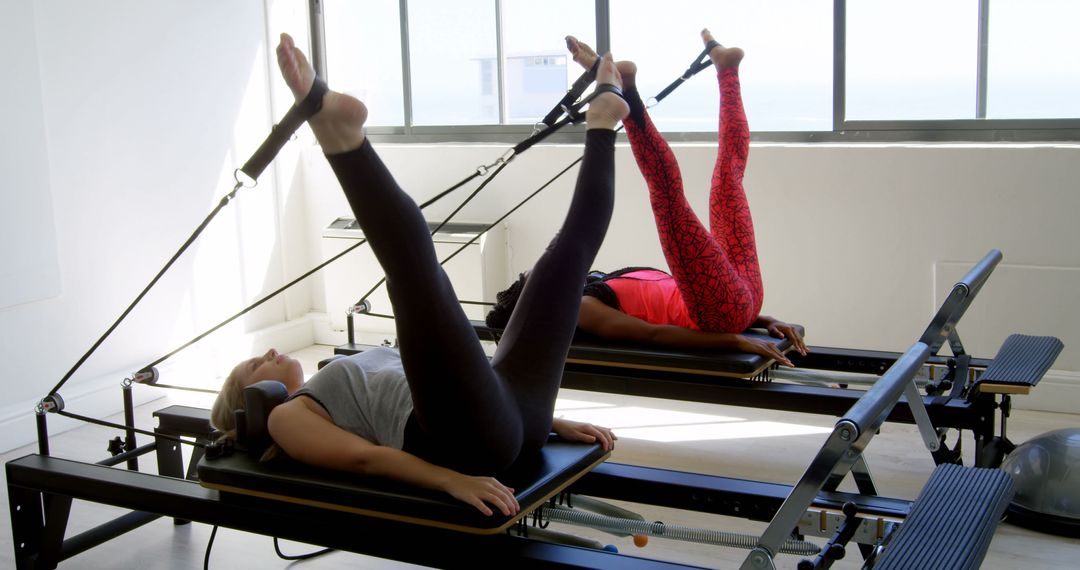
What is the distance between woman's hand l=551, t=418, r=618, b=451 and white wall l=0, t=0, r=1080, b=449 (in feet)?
6.98

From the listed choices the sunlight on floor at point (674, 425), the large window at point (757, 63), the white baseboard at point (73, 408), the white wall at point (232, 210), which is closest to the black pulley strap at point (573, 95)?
the sunlight on floor at point (674, 425)

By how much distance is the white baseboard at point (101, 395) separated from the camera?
347 cm

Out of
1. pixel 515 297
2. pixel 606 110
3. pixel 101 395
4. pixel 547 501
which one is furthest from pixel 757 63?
pixel 101 395

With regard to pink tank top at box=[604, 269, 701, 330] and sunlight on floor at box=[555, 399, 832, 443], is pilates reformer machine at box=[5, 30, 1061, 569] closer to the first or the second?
pink tank top at box=[604, 269, 701, 330]

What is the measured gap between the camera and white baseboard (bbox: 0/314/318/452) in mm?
3475

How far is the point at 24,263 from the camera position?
11.4ft

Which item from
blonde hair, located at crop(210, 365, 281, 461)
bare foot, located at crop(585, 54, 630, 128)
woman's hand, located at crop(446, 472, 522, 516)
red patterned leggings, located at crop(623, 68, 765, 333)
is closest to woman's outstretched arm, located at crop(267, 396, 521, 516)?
woman's hand, located at crop(446, 472, 522, 516)

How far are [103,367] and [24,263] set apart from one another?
0.56 metres

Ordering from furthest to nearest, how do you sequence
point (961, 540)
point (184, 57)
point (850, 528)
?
point (184, 57), point (850, 528), point (961, 540)

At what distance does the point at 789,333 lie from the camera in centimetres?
298

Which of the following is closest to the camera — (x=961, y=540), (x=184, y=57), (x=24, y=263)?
(x=961, y=540)

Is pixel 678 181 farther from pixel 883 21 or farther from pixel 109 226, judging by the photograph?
pixel 109 226

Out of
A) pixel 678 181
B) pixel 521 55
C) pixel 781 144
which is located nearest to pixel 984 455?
pixel 678 181

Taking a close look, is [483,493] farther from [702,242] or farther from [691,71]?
[691,71]
